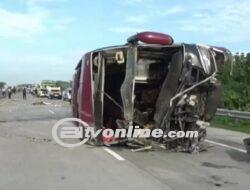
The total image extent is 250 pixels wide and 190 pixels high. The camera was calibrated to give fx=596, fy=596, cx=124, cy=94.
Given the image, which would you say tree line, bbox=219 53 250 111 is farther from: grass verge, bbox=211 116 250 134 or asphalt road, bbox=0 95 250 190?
asphalt road, bbox=0 95 250 190

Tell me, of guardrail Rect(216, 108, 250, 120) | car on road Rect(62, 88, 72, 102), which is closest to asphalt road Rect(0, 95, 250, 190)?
guardrail Rect(216, 108, 250, 120)

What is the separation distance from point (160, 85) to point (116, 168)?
521cm

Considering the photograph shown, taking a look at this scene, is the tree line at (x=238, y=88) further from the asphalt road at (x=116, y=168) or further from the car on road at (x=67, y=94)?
the car on road at (x=67, y=94)

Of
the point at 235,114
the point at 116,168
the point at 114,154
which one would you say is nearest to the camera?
the point at 116,168

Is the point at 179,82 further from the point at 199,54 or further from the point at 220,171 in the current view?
the point at 220,171

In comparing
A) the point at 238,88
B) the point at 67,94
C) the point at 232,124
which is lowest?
the point at 67,94

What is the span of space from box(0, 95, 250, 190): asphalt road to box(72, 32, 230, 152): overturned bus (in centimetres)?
77

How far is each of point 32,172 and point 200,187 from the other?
3.16 metres

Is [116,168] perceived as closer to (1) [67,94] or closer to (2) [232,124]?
(2) [232,124]

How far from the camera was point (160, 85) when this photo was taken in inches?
635

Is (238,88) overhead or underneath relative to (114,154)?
overhead

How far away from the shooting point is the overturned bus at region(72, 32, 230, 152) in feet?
47.2

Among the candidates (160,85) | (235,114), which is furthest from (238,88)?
(160,85)

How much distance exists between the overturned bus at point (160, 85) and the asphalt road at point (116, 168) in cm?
77
